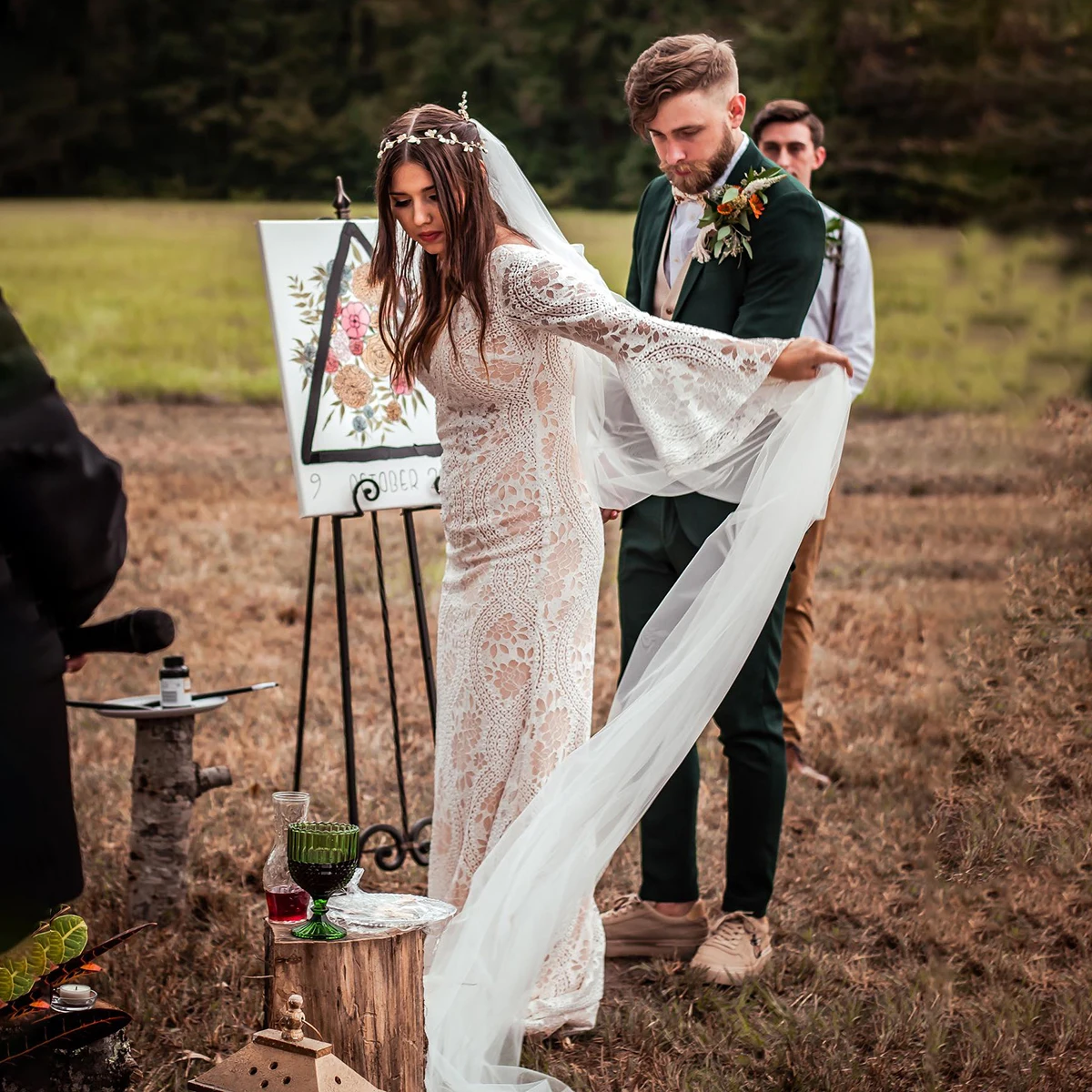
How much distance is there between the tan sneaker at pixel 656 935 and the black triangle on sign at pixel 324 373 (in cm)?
127

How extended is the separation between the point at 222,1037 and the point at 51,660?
1592mm

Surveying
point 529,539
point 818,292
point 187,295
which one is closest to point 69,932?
A: point 529,539

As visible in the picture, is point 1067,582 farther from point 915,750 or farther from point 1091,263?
point 1091,263

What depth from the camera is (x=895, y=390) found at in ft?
30.8

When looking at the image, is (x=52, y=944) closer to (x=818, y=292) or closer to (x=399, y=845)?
(x=399, y=845)

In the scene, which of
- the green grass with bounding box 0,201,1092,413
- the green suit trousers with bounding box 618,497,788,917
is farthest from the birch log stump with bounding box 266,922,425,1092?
the green grass with bounding box 0,201,1092,413

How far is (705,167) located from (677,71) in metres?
0.21

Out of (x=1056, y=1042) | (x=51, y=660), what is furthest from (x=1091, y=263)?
(x=51, y=660)

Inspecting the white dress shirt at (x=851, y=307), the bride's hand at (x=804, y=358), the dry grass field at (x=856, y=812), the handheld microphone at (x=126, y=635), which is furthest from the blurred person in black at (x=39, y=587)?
the white dress shirt at (x=851, y=307)

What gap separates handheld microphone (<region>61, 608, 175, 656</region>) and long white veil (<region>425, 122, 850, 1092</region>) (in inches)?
44.6

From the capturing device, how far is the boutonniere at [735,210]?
279 cm

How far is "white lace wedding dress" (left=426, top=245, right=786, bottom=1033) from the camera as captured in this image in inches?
101

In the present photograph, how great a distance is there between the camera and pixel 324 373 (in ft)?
11.2

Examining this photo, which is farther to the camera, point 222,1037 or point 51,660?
point 222,1037
